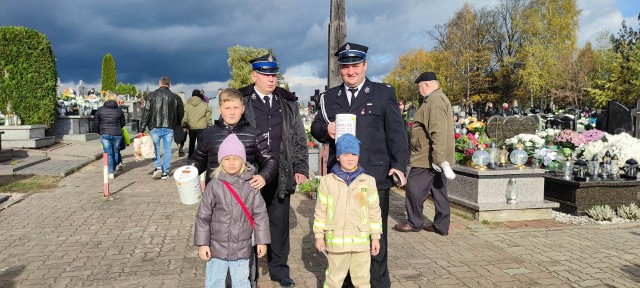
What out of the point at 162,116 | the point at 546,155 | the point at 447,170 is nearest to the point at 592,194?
the point at 546,155

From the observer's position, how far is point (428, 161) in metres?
5.94

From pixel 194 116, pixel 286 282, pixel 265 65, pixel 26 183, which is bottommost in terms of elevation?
pixel 286 282

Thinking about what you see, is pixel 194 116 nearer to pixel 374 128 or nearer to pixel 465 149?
pixel 465 149

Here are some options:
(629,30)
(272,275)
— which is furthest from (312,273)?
(629,30)

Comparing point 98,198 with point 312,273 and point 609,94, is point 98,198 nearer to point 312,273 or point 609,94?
point 312,273

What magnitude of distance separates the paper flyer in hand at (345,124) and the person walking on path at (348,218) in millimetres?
142

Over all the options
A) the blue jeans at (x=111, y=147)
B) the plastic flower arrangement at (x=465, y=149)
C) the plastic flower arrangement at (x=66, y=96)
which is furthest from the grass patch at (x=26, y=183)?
the plastic flower arrangement at (x=66, y=96)

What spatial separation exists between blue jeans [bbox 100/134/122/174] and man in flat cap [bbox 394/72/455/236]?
22.6 ft

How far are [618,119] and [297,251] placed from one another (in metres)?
9.99

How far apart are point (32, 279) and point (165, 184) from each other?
533cm

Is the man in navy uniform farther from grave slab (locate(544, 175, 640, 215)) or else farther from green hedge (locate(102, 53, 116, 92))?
green hedge (locate(102, 53, 116, 92))

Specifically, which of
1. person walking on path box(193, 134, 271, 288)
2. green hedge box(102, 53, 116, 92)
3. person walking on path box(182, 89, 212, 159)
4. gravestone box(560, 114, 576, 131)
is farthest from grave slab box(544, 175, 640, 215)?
green hedge box(102, 53, 116, 92)

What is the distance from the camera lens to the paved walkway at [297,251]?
4328 millimetres

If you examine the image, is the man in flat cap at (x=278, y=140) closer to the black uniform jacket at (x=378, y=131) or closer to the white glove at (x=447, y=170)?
the black uniform jacket at (x=378, y=131)
